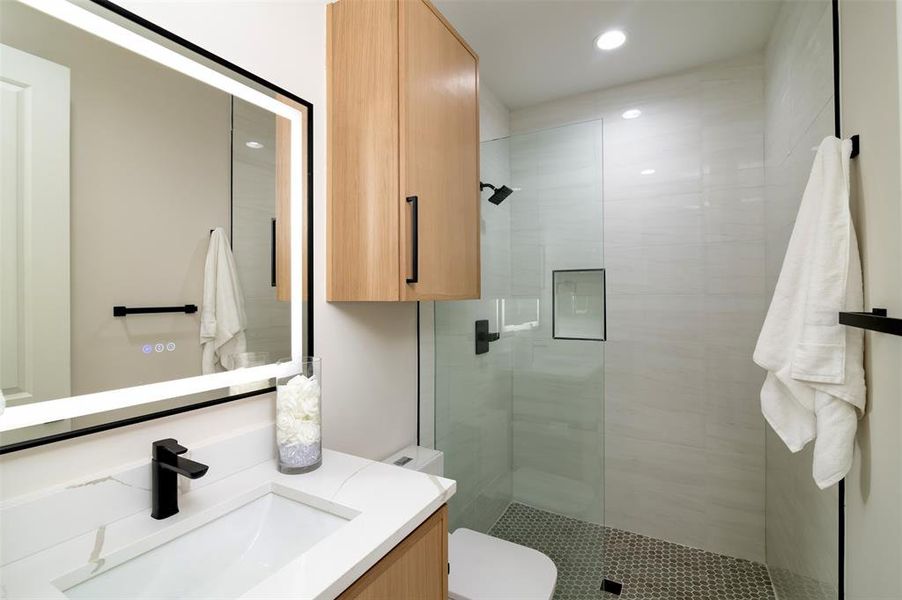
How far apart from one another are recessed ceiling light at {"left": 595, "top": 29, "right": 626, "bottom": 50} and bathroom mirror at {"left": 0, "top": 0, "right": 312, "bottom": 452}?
1.54 metres

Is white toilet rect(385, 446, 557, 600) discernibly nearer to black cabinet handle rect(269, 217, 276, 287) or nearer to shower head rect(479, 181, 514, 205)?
black cabinet handle rect(269, 217, 276, 287)

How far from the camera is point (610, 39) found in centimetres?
195

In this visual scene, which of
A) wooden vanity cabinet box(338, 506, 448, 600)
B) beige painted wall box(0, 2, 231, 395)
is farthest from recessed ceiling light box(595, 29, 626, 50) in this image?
wooden vanity cabinet box(338, 506, 448, 600)

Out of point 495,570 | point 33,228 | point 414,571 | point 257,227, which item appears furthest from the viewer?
point 495,570

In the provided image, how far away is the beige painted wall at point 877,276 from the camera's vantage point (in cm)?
84

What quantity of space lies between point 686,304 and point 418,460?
5.41 feet

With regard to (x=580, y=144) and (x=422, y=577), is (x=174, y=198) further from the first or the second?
(x=580, y=144)

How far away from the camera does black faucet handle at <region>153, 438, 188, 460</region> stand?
819 millimetres

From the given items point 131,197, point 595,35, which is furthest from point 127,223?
point 595,35

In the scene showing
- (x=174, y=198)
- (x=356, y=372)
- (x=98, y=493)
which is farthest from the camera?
(x=356, y=372)

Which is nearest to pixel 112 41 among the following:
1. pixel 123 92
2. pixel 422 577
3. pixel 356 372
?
pixel 123 92

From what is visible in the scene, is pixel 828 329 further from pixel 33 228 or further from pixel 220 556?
pixel 33 228

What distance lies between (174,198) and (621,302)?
220 centimetres

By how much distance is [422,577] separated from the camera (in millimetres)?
874
